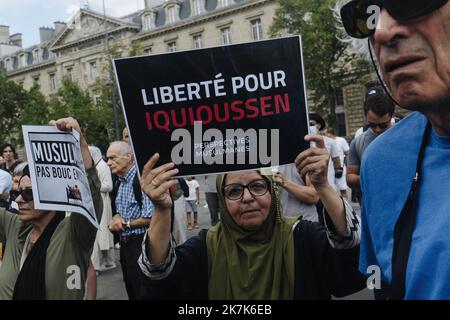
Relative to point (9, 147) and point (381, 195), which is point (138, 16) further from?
point (381, 195)

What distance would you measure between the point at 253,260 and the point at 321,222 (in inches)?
23.8

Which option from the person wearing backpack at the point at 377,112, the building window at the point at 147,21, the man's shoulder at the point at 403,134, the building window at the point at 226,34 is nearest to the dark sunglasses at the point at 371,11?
the man's shoulder at the point at 403,134

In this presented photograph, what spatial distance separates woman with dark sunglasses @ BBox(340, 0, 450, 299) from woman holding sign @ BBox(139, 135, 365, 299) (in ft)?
1.84

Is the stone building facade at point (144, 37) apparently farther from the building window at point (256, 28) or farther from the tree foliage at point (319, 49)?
the tree foliage at point (319, 49)

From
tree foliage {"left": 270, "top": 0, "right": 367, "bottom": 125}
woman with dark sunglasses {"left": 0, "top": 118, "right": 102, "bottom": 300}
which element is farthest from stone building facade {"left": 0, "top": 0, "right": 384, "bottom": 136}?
woman with dark sunglasses {"left": 0, "top": 118, "right": 102, "bottom": 300}

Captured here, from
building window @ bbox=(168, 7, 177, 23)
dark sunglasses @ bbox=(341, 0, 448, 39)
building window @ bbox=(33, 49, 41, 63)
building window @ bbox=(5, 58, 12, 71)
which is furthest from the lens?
building window @ bbox=(5, 58, 12, 71)

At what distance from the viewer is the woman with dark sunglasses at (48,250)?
8.35 feet

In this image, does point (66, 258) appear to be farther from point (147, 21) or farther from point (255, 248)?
point (147, 21)

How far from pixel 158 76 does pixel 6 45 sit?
62259 mm

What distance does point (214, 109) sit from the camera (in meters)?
1.95

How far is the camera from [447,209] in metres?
1.07

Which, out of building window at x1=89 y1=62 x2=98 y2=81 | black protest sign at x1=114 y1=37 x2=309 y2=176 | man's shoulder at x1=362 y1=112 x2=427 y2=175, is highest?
building window at x1=89 y1=62 x2=98 y2=81

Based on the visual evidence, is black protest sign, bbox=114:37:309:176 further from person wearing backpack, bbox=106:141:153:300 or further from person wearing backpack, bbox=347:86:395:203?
person wearing backpack, bbox=106:141:153:300

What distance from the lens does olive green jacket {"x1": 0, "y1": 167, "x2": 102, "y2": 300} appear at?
2561mm
